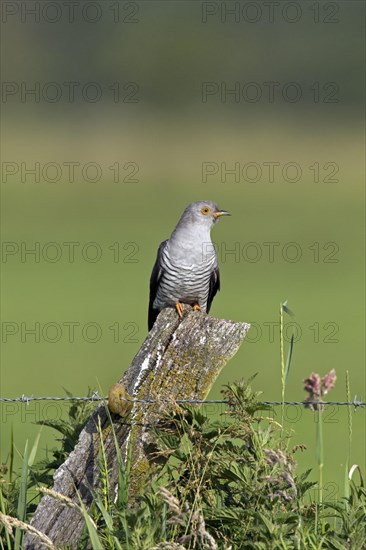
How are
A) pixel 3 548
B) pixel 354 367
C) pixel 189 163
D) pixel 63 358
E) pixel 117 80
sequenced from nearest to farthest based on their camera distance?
pixel 3 548 → pixel 354 367 → pixel 63 358 → pixel 189 163 → pixel 117 80

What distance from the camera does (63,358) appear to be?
15258 millimetres

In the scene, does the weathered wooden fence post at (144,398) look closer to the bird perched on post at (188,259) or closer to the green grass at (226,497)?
the green grass at (226,497)

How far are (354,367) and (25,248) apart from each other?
12.8 m

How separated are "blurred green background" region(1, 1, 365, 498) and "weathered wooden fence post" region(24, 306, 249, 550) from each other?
0.51m

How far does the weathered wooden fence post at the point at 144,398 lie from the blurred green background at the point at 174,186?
0.51m

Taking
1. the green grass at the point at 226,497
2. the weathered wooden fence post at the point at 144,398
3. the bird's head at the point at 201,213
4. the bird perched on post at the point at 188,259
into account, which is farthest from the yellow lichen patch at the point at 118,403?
the bird's head at the point at 201,213

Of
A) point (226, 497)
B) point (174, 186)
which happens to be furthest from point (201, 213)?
point (174, 186)

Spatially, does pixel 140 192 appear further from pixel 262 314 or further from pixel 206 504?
pixel 206 504

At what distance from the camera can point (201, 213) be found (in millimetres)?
6492

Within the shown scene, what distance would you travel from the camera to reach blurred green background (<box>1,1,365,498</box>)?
15.0m

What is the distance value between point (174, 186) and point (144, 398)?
3482 centimetres

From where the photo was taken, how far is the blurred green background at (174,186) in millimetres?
15027

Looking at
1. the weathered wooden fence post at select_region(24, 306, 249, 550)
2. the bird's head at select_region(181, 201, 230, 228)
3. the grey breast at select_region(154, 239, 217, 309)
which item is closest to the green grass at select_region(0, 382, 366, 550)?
the weathered wooden fence post at select_region(24, 306, 249, 550)

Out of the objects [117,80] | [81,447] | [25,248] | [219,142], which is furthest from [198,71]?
[81,447]
